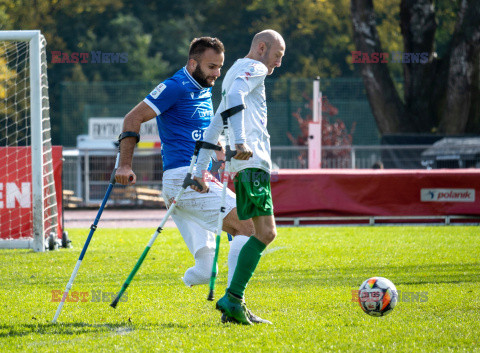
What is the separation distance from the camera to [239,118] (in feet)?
17.2

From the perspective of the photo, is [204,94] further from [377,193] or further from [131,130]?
[377,193]

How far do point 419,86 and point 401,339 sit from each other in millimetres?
20141

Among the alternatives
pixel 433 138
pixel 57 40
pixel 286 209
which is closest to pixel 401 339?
pixel 286 209

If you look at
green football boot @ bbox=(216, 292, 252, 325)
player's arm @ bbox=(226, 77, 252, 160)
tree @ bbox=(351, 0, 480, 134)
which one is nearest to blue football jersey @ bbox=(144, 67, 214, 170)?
player's arm @ bbox=(226, 77, 252, 160)

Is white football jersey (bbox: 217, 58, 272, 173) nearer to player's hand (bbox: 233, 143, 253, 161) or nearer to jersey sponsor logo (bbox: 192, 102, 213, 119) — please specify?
player's hand (bbox: 233, 143, 253, 161)

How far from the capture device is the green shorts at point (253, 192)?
5359mm

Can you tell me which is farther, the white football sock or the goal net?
the goal net

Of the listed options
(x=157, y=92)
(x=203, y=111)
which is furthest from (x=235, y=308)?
(x=157, y=92)

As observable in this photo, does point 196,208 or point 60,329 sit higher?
point 196,208

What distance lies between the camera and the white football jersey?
5363 mm

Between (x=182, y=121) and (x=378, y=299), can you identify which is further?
(x=182, y=121)

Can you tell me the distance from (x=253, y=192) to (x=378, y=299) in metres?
1.24

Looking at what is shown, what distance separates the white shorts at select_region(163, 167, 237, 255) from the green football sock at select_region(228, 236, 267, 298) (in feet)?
1.09

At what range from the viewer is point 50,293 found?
7.14 meters
